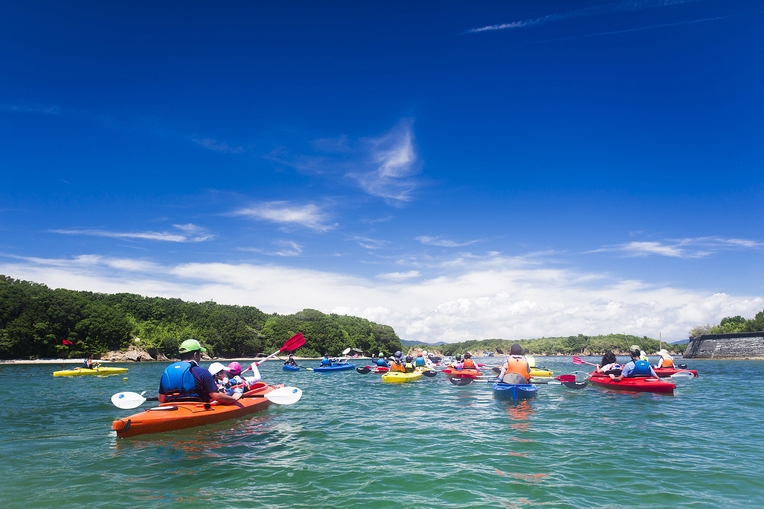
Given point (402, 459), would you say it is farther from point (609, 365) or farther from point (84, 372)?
point (84, 372)

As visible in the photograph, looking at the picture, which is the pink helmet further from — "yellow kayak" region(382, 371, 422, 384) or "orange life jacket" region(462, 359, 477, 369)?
"orange life jacket" region(462, 359, 477, 369)

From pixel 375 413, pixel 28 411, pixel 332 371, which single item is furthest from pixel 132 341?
pixel 375 413

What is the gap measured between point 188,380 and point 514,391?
10897 millimetres

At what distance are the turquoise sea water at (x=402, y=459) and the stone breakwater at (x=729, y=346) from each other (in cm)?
8608

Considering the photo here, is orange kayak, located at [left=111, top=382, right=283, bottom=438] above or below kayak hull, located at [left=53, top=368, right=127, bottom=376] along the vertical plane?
above

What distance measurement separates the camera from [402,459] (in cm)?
862

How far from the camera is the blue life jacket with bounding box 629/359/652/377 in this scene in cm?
1860

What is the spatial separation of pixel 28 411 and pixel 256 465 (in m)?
11.8

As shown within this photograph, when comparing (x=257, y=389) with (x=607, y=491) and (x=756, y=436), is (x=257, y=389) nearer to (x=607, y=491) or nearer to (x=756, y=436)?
(x=607, y=491)

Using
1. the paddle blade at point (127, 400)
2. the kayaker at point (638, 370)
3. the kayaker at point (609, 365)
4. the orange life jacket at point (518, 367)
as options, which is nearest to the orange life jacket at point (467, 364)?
the kayaker at point (609, 365)

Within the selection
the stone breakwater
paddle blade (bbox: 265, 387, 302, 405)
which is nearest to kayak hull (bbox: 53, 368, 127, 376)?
paddle blade (bbox: 265, 387, 302, 405)

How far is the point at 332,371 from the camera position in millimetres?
44250

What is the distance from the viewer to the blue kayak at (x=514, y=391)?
1605cm

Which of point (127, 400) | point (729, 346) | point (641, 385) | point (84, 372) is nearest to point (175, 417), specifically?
A: point (127, 400)
